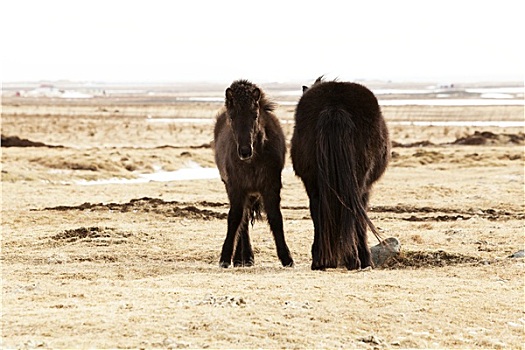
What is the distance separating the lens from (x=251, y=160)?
34.5 ft

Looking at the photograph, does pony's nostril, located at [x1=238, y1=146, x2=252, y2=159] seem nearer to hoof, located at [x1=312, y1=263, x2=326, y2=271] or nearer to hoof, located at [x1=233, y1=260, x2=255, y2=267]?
hoof, located at [x1=312, y1=263, x2=326, y2=271]

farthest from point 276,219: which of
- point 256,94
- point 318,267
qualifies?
point 256,94

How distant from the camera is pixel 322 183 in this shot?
980 cm

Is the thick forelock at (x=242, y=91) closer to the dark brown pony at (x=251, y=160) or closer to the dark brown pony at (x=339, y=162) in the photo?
the dark brown pony at (x=251, y=160)

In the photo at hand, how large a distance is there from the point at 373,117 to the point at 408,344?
13.8 ft

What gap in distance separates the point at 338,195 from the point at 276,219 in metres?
1.22

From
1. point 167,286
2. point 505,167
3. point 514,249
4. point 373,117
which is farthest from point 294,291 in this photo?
point 505,167

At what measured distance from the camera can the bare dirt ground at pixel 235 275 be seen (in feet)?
21.8

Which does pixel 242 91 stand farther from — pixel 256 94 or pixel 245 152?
pixel 245 152

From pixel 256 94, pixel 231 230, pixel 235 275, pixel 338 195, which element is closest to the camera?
pixel 235 275

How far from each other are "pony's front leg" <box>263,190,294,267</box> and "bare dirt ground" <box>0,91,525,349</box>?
0.22 m

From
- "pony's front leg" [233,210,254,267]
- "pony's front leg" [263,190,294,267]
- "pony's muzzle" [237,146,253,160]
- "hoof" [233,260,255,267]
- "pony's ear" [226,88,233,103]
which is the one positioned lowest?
"hoof" [233,260,255,267]

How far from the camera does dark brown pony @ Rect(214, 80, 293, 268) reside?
1018 centimetres

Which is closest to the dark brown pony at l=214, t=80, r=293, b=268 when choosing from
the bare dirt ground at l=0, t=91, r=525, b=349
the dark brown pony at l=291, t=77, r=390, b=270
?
the dark brown pony at l=291, t=77, r=390, b=270
